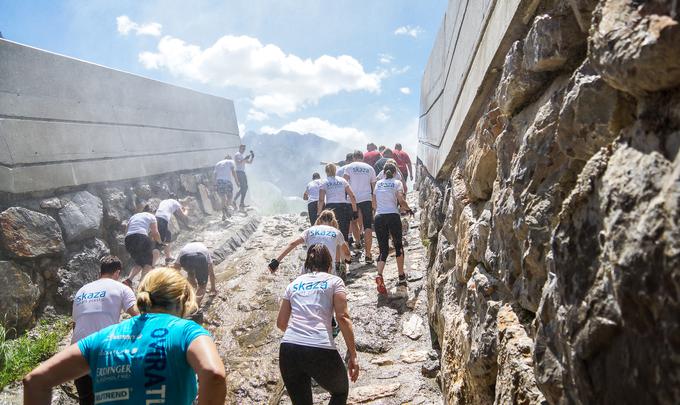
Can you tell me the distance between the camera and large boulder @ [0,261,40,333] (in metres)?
5.69

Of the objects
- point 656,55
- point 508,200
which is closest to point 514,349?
point 508,200

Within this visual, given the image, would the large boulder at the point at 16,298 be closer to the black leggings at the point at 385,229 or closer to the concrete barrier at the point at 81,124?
the concrete barrier at the point at 81,124

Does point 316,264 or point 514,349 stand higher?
point 316,264

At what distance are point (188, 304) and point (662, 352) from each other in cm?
205

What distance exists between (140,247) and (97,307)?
350cm

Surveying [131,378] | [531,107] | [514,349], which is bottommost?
[514,349]

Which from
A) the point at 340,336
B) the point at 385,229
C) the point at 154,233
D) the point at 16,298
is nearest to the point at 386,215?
the point at 385,229

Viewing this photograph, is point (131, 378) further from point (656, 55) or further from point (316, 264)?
→ point (656, 55)

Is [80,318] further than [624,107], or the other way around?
[80,318]

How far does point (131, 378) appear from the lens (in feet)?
6.24

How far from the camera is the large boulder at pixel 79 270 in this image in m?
6.62

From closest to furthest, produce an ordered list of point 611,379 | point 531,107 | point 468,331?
point 611,379, point 531,107, point 468,331

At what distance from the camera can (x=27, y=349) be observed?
5465 millimetres

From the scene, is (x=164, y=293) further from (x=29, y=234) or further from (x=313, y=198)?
(x=313, y=198)
